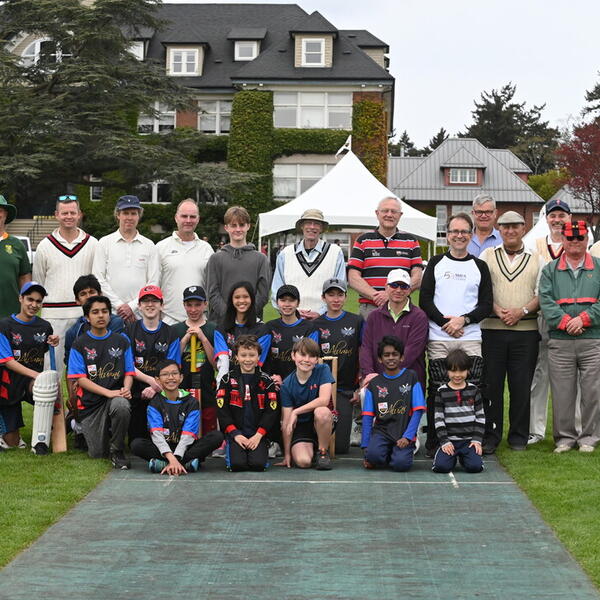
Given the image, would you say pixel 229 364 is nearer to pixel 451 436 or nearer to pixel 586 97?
pixel 451 436

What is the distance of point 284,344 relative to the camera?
873 centimetres

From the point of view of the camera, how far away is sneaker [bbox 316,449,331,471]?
7953 mm

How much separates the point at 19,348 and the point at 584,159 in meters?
47.3

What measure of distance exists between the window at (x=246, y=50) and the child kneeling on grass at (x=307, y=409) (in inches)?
1615

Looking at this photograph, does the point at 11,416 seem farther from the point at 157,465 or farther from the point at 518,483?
the point at 518,483

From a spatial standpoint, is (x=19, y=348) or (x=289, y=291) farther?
(x=19, y=348)

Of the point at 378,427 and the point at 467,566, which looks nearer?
the point at 467,566

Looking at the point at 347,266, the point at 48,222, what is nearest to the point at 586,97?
the point at 48,222

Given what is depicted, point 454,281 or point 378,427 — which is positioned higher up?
point 454,281

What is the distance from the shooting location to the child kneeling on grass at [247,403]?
26.2ft

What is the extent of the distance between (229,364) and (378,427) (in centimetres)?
128

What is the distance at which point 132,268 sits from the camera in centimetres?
903

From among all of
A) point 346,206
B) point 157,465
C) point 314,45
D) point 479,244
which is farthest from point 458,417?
point 314,45

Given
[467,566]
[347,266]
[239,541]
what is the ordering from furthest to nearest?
[347,266] → [239,541] → [467,566]
